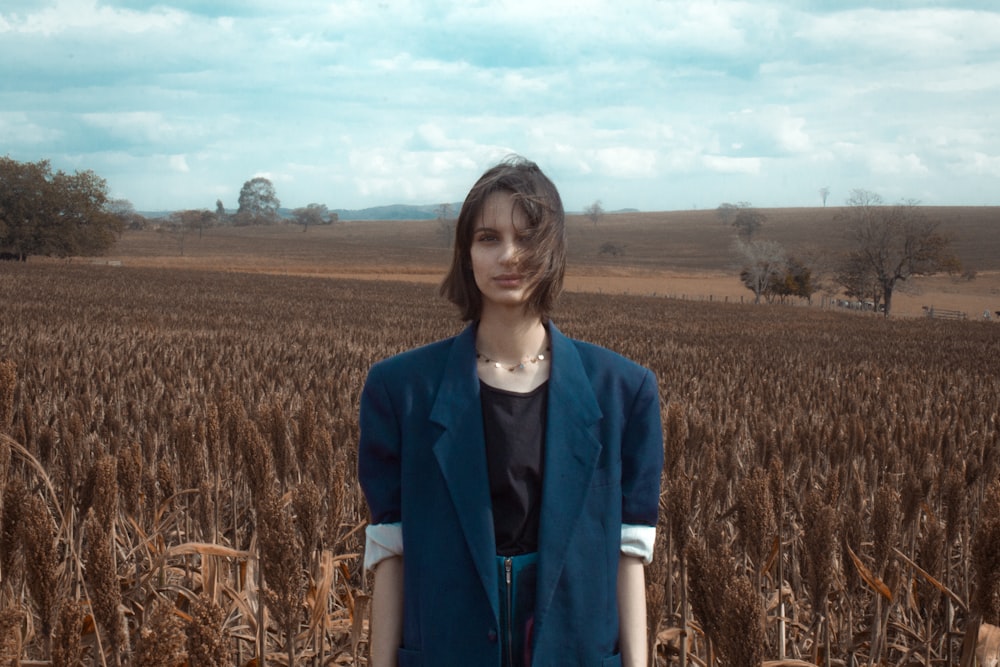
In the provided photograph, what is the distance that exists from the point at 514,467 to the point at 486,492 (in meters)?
0.10

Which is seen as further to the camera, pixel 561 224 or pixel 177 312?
pixel 177 312

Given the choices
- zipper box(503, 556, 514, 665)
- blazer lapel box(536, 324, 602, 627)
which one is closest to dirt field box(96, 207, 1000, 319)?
blazer lapel box(536, 324, 602, 627)

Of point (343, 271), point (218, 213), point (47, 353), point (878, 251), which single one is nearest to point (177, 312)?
point (47, 353)

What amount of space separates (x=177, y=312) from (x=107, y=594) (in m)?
22.7

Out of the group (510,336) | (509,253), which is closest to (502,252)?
(509,253)

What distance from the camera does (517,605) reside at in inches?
82.0

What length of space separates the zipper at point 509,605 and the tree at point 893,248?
157 feet

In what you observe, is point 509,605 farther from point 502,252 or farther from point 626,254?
point 626,254

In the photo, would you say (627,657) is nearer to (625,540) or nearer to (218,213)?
(625,540)

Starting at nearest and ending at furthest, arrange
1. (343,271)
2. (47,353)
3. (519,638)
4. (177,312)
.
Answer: (519,638), (47,353), (177,312), (343,271)

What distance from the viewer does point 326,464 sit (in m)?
3.47

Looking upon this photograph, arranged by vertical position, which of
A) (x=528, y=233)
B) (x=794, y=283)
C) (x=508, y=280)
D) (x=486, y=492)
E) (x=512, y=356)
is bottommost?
(x=794, y=283)

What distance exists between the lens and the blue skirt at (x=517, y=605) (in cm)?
206

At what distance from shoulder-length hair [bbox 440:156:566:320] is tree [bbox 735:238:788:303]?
181 feet
